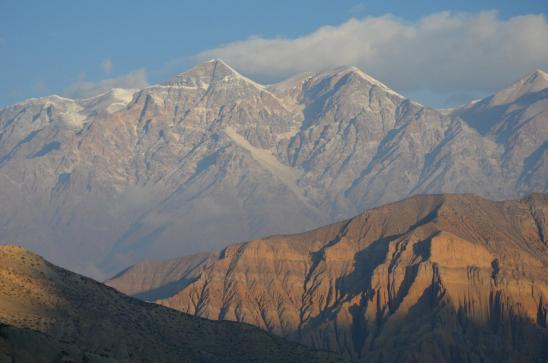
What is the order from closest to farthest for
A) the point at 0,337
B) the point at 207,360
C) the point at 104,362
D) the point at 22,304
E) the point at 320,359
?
the point at 0,337 < the point at 104,362 < the point at 22,304 < the point at 207,360 < the point at 320,359

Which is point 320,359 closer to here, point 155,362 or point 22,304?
point 155,362

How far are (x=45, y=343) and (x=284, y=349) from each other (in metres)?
59.6

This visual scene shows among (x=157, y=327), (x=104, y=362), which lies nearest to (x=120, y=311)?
(x=157, y=327)

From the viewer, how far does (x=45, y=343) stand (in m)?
126

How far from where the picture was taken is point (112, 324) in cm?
16150

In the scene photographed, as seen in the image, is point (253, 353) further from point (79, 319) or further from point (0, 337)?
point (0, 337)

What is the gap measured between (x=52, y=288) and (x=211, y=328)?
24447mm

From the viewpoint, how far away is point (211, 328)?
180125 millimetres

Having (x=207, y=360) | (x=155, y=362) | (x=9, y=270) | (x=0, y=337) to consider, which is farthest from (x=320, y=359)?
(x=0, y=337)

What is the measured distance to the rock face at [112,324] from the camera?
15438cm

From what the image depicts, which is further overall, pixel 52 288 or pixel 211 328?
pixel 211 328

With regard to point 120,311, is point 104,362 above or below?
below

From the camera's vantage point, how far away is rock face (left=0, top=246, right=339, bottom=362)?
154375mm

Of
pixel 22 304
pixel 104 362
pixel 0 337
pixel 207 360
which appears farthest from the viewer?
pixel 207 360
